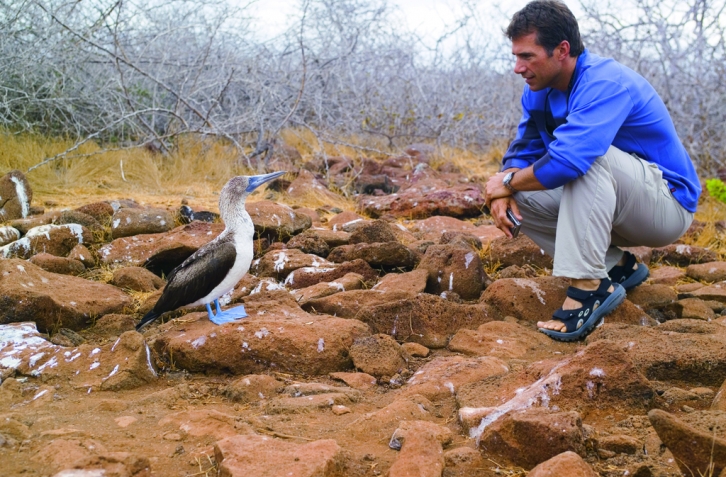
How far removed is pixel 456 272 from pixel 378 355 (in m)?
1.18

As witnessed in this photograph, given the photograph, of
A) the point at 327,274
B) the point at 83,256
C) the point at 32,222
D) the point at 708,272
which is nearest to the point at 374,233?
the point at 327,274

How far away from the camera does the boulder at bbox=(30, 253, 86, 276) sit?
474cm

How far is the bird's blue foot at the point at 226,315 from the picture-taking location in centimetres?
358

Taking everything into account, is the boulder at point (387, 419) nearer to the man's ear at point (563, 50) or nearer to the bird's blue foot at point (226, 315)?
the bird's blue foot at point (226, 315)

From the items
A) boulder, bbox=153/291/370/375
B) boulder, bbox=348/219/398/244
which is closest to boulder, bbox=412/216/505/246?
boulder, bbox=348/219/398/244

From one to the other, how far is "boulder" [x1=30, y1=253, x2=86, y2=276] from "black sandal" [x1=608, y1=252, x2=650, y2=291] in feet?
10.4

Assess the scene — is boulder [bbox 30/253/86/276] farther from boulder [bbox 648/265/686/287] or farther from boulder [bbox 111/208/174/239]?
boulder [bbox 648/265/686/287]

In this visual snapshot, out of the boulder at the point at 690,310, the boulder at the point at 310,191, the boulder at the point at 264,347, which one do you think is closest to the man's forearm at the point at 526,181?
the boulder at the point at 264,347

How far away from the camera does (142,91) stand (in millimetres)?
8477

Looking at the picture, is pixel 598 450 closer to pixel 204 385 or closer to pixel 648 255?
pixel 204 385

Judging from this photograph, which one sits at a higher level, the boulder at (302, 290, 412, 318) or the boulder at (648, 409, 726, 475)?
the boulder at (648, 409, 726, 475)

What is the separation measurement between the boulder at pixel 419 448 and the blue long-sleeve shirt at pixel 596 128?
148 cm

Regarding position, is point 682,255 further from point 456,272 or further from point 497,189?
point 497,189

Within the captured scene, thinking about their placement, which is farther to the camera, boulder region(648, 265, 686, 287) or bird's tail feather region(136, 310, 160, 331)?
boulder region(648, 265, 686, 287)
